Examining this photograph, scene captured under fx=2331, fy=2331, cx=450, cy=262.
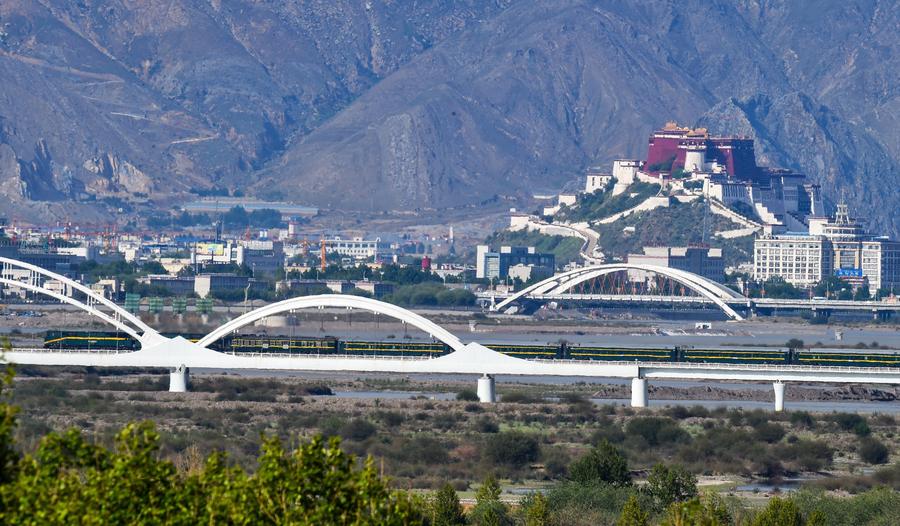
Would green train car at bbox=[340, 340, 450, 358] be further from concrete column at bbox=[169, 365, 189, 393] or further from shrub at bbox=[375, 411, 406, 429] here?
shrub at bbox=[375, 411, 406, 429]

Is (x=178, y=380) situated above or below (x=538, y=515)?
above

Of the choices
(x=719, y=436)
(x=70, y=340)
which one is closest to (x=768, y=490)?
(x=719, y=436)

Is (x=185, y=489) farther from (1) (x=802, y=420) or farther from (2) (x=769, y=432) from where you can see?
(1) (x=802, y=420)

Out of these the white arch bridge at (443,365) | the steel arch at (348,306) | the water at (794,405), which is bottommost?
the water at (794,405)

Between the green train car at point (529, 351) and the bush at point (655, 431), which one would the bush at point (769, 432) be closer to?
the bush at point (655, 431)

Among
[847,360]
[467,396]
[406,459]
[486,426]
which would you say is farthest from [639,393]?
[406,459]

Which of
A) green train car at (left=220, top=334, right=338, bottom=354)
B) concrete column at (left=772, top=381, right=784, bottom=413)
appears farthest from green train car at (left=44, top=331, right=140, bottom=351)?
concrete column at (left=772, top=381, right=784, bottom=413)

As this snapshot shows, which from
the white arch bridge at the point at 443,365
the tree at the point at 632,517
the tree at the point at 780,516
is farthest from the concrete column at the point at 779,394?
the tree at the point at 632,517
